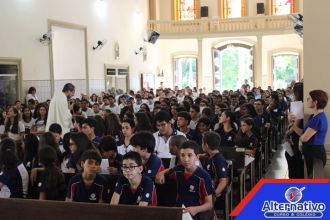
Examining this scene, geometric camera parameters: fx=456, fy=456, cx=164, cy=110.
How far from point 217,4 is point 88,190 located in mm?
23085

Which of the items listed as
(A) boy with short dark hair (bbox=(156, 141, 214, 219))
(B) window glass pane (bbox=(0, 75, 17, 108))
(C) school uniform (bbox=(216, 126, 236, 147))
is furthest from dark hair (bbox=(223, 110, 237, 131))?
(B) window glass pane (bbox=(0, 75, 17, 108))

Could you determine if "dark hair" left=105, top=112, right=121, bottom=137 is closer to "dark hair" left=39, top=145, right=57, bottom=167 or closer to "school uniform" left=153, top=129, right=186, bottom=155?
"school uniform" left=153, top=129, right=186, bottom=155

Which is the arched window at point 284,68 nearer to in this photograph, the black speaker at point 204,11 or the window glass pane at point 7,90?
the black speaker at point 204,11

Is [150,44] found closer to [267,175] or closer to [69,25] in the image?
[69,25]

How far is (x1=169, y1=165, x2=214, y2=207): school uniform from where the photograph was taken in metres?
4.06

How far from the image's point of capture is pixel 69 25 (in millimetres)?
16328

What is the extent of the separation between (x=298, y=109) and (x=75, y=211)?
376 cm

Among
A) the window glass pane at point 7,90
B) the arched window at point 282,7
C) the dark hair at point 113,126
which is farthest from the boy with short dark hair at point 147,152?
the arched window at point 282,7

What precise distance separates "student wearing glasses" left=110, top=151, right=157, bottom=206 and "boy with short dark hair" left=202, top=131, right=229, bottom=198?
105 centimetres

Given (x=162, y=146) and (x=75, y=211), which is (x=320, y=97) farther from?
(x=75, y=211)

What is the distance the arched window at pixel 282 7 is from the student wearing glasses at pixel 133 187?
23.0 meters

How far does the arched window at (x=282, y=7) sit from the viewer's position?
25.2m

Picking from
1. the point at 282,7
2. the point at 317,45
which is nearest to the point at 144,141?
the point at 317,45

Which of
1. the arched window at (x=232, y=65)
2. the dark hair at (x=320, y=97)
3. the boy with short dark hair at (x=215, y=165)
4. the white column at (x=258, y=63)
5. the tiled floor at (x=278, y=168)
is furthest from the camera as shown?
the arched window at (x=232, y=65)
